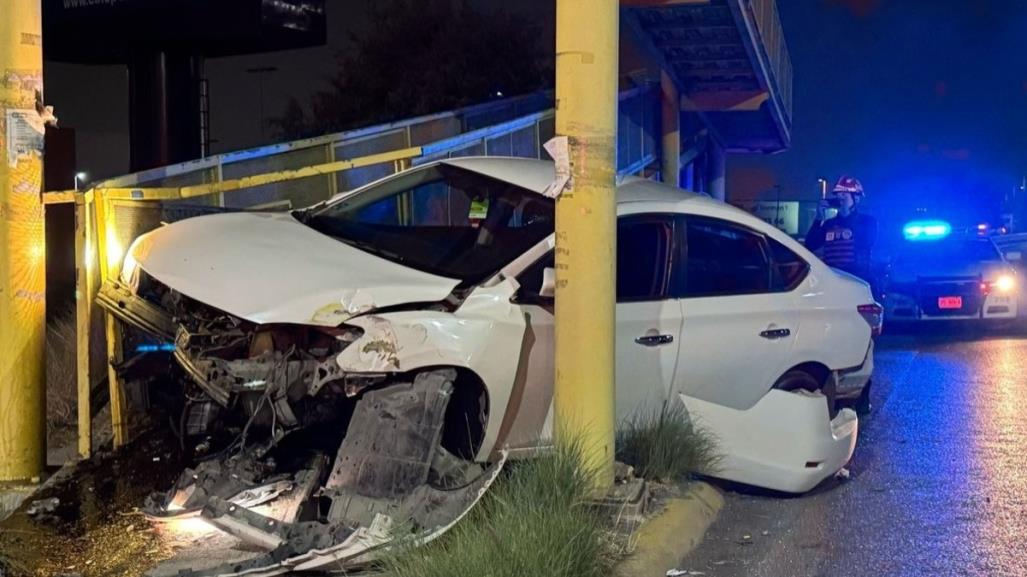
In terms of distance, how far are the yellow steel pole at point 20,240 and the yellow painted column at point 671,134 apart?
562 inches

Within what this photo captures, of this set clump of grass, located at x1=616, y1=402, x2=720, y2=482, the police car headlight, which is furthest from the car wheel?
the police car headlight

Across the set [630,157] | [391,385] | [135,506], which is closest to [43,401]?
[135,506]

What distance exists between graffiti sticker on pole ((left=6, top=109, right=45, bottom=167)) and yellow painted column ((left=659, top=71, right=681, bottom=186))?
14.3m

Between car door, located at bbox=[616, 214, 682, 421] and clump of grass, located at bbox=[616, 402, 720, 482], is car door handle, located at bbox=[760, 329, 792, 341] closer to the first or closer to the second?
car door, located at bbox=[616, 214, 682, 421]

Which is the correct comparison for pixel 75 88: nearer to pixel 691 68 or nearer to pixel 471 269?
pixel 691 68

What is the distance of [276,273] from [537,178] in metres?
1.77

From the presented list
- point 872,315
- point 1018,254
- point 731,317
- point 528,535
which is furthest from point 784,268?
point 1018,254

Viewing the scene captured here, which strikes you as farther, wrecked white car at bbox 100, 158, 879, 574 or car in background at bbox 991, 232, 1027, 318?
car in background at bbox 991, 232, 1027, 318

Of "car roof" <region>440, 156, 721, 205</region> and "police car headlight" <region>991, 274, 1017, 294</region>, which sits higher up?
"car roof" <region>440, 156, 721, 205</region>

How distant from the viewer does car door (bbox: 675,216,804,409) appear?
628cm

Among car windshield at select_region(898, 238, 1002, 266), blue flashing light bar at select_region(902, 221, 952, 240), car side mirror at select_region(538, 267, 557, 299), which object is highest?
blue flashing light bar at select_region(902, 221, 952, 240)

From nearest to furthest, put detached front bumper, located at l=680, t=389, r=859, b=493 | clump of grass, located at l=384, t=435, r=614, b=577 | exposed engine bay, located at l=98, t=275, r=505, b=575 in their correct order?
clump of grass, located at l=384, t=435, r=614, b=577 → exposed engine bay, located at l=98, t=275, r=505, b=575 → detached front bumper, located at l=680, t=389, r=859, b=493

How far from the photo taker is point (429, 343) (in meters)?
5.05

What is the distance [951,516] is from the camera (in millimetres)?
6004
